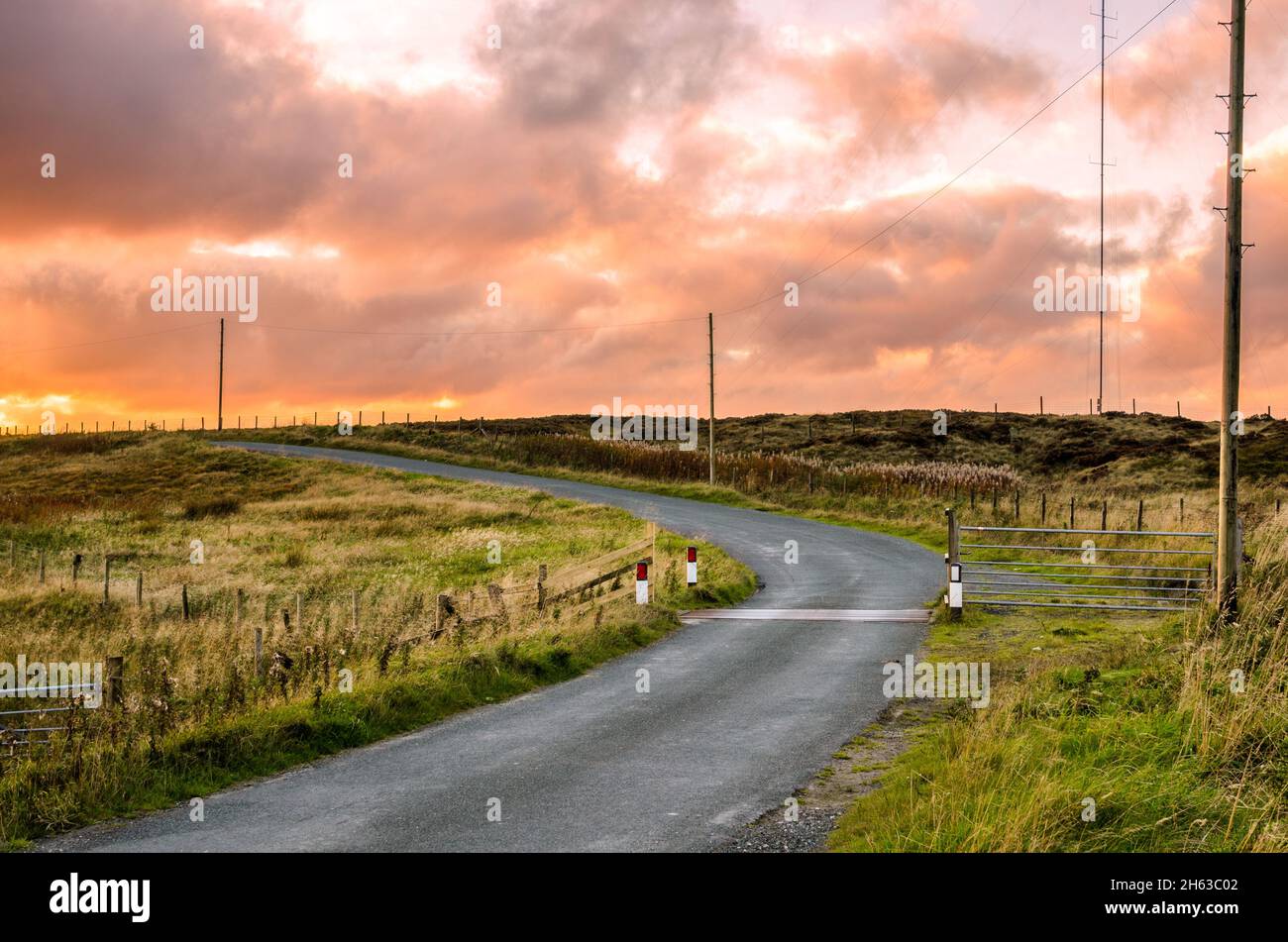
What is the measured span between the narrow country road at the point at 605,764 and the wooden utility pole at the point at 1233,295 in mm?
5443

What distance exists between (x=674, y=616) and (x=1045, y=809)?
13282 mm

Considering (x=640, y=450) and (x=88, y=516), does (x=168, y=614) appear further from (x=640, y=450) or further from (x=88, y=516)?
(x=640, y=450)

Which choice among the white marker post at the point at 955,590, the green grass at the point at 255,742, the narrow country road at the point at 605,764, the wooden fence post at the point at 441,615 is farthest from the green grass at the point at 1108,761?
the wooden fence post at the point at 441,615

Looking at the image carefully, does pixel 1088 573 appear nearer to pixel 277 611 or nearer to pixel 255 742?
pixel 255 742

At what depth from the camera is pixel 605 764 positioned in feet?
33.8

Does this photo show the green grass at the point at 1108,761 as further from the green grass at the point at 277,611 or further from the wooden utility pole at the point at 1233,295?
the green grass at the point at 277,611

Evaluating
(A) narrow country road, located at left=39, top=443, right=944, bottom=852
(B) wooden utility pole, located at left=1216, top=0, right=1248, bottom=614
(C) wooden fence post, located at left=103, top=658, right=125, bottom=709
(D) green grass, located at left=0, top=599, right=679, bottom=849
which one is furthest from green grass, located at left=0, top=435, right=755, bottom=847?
(B) wooden utility pole, located at left=1216, top=0, right=1248, bottom=614

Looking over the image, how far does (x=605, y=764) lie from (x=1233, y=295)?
44.5 ft

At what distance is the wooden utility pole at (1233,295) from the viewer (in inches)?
653

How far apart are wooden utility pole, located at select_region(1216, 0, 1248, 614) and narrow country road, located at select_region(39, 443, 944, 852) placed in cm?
544
